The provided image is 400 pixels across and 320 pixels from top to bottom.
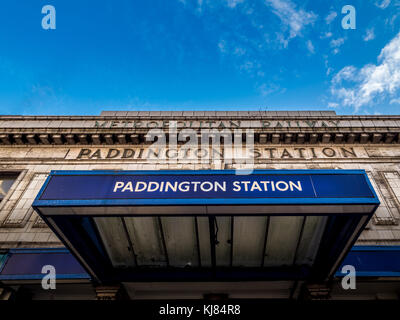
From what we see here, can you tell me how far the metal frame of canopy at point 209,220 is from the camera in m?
5.75

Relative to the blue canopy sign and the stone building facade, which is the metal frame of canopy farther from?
the stone building facade

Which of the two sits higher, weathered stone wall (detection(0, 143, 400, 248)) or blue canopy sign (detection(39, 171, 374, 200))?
weathered stone wall (detection(0, 143, 400, 248))

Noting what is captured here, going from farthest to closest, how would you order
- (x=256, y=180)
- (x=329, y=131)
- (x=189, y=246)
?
(x=329, y=131)
(x=189, y=246)
(x=256, y=180)

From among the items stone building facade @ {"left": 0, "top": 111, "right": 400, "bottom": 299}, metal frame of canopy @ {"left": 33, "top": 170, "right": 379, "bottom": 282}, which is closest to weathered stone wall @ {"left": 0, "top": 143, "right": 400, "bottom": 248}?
stone building facade @ {"left": 0, "top": 111, "right": 400, "bottom": 299}

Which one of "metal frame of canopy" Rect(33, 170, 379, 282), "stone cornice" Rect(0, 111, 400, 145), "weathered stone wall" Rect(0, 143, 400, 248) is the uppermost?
"stone cornice" Rect(0, 111, 400, 145)

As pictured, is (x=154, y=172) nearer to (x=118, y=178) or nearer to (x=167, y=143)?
(x=118, y=178)

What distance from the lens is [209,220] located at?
252 inches

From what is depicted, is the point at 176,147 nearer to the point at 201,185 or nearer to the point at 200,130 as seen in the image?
the point at 200,130

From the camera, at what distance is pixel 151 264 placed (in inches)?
303

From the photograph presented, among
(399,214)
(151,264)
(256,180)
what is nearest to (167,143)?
(151,264)

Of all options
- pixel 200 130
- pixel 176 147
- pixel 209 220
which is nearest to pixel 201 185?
pixel 209 220

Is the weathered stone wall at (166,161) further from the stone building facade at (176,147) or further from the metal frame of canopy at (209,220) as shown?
the metal frame of canopy at (209,220)

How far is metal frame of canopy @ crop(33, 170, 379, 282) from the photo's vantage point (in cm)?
575
